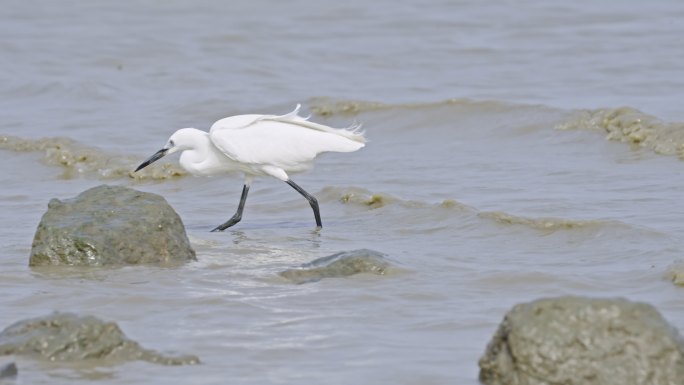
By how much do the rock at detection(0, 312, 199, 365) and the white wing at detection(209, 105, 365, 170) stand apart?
13.1ft

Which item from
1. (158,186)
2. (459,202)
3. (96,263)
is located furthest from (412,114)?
(96,263)

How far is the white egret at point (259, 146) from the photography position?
919cm

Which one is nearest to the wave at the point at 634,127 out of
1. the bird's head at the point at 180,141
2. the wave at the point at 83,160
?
the wave at the point at 83,160

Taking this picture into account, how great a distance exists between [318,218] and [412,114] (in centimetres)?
434

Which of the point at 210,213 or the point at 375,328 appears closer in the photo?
the point at 375,328

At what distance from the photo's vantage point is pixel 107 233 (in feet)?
23.4

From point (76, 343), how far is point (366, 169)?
6.13m

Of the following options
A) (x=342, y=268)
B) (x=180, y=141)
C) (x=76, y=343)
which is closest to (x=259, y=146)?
(x=180, y=141)

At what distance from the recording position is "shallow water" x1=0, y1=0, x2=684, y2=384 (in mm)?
5914

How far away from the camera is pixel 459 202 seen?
917 cm

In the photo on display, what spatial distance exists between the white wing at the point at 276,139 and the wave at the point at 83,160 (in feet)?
6.73

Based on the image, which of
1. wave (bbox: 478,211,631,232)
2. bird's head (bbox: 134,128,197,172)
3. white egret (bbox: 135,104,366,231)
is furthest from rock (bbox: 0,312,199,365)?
bird's head (bbox: 134,128,197,172)

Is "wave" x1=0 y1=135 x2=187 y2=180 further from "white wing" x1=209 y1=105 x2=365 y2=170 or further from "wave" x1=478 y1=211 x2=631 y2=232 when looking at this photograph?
"wave" x1=478 y1=211 x2=631 y2=232

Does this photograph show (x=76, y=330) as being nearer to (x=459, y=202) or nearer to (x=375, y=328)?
(x=375, y=328)
